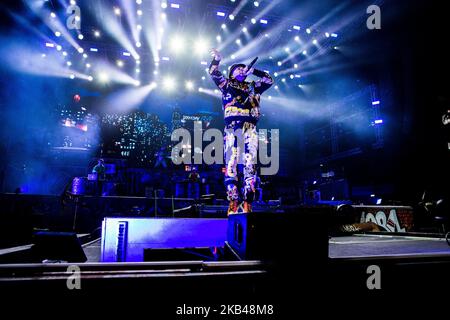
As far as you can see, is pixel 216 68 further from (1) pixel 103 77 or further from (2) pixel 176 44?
(1) pixel 103 77

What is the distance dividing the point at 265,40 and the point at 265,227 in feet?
45.3

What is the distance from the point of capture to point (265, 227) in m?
1.40

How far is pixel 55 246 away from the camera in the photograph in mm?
1761

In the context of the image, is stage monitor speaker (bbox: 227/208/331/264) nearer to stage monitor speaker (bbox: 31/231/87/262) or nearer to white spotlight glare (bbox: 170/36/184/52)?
stage monitor speaker (bbox: 31/231/87/262)

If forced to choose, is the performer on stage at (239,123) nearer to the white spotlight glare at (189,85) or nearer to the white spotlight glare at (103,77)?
the white spotlight glare at (189,85)

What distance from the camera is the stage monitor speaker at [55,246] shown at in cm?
173

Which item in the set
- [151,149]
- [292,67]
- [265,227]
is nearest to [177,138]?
[151,149]

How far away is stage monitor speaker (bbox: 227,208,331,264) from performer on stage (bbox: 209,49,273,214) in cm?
Result: 245

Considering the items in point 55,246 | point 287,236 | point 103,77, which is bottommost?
point 55,246

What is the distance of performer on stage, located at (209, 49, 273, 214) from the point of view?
12.9 ft

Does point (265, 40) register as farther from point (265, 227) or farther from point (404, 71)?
point (265, 227)

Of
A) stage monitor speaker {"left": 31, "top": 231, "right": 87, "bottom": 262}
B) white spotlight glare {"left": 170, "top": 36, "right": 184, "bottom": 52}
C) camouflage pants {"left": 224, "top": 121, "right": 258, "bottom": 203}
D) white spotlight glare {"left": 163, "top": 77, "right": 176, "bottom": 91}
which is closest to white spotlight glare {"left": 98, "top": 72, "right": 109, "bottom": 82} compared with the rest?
white spotlight glare {"left": 163, "top": 77, "right": 176, "bottom": 91}

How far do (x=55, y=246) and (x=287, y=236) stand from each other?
5.48 ft

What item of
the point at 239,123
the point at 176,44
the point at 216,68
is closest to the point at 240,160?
the point at 239,123
